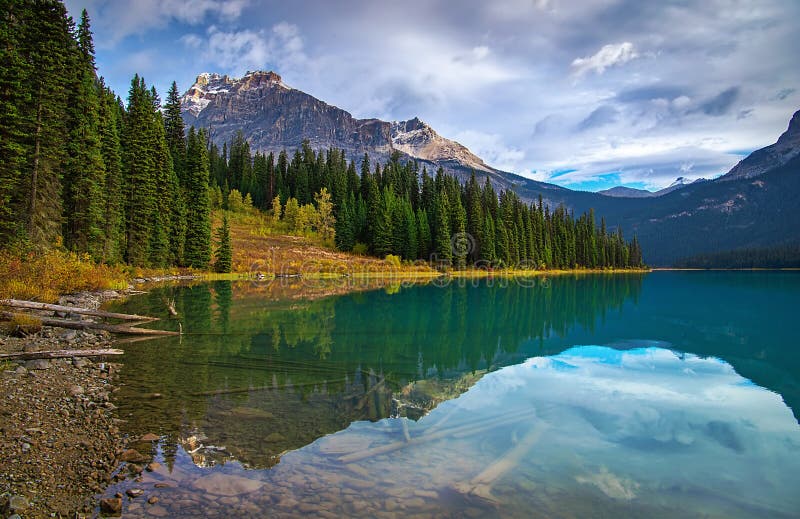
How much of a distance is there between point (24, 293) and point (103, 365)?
7694mm

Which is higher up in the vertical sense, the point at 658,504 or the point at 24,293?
the point at 24,293

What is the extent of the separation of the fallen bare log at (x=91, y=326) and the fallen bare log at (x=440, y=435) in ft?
40.8

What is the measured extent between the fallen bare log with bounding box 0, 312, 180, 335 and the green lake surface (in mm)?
1141

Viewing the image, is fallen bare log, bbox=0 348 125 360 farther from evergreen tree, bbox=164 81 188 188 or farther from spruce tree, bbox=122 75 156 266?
evergreen tree, bbox=164 81 188 188

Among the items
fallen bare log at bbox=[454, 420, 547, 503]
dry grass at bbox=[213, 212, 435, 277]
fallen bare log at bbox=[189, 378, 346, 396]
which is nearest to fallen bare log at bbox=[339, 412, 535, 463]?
fallen bare log at bbox=[454, 420, 547, 503]

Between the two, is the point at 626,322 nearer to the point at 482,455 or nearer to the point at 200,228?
A: the point at 482,455

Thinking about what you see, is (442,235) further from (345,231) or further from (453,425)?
(453,425)

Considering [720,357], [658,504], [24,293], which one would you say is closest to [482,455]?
[658,504]

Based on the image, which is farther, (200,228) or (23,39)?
(200,228)

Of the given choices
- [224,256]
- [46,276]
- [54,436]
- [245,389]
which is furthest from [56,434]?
[224,256]

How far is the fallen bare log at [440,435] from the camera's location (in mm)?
7483

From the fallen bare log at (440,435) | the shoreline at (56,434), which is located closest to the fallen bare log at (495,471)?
the fallen bare log at (440,435)

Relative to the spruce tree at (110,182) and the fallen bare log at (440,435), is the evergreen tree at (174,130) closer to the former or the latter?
the spruce tree at (110,182)

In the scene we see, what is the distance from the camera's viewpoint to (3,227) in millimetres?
20719
